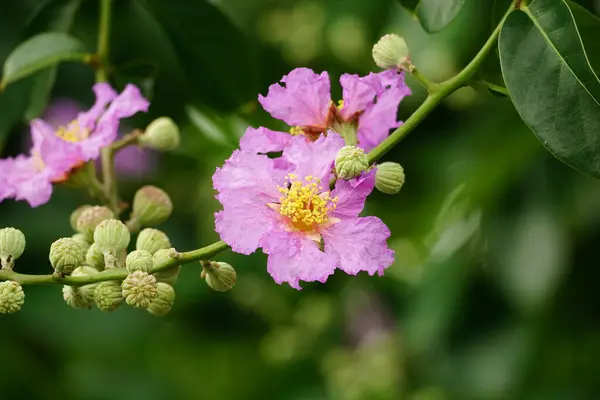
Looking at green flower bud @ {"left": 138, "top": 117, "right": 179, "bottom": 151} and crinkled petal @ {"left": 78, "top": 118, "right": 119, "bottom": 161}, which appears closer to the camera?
crinkled petal @ {"left": 78, "top": 118, "right": 119, "bottom": 161}

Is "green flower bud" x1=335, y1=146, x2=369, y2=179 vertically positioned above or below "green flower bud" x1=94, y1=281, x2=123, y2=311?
above

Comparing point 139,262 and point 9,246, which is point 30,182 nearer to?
point 9,246

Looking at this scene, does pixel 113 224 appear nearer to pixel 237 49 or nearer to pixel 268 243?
pixel 268 243

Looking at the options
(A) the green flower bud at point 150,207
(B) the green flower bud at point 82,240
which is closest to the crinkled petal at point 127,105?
(A) the green flower bud at point 150,207

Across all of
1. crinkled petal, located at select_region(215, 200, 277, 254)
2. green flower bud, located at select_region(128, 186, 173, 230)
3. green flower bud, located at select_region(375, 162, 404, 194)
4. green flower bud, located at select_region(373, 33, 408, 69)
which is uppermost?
green flower bud, located at select_region(373, 33, 408, 69)

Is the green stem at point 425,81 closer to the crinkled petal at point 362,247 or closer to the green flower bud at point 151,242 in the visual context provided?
the crinkled petal at point 362,247

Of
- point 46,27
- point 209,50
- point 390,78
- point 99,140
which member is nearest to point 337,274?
point 209,50

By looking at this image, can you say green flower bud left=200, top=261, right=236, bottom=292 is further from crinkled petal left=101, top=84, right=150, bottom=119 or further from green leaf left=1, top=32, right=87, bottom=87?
green leaf left=1, top=32, right=87, bottom=87

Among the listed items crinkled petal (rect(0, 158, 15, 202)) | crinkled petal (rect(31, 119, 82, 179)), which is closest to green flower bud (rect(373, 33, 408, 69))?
crinkled petal (rect(31, 119, 82, 179))
